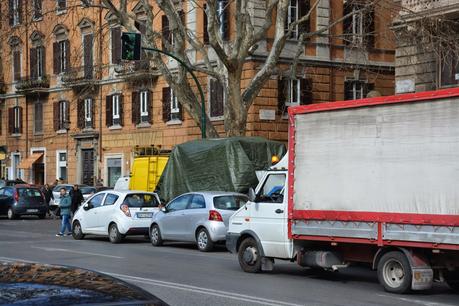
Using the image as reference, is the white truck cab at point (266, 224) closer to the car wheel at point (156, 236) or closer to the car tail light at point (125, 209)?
the car wheel at point (156, 236)

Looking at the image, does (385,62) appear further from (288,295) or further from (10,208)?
(288,295)

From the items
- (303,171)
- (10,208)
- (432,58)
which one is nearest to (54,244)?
(303,171)

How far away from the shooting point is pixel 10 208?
117 feet

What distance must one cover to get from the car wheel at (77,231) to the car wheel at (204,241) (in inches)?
209

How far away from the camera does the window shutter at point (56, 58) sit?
48438 mm

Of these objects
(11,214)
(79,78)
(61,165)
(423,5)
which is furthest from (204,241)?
(61,165)

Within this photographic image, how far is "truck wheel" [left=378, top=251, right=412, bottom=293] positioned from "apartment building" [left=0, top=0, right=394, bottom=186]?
61.2 ft

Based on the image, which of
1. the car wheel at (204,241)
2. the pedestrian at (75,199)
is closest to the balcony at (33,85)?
the pedestrian at (75,199)

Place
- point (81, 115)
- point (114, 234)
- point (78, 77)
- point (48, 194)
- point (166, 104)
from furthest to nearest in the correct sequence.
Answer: point (81, 115) < point (78, 77) < point (166, 104) < point (48, 194) < point (114, 234)

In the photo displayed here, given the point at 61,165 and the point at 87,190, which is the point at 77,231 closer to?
the point at 87,190

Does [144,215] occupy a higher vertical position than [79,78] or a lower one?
lower

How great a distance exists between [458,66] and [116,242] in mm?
11390

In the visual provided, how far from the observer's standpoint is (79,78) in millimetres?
45375

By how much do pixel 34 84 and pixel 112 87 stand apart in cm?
762
